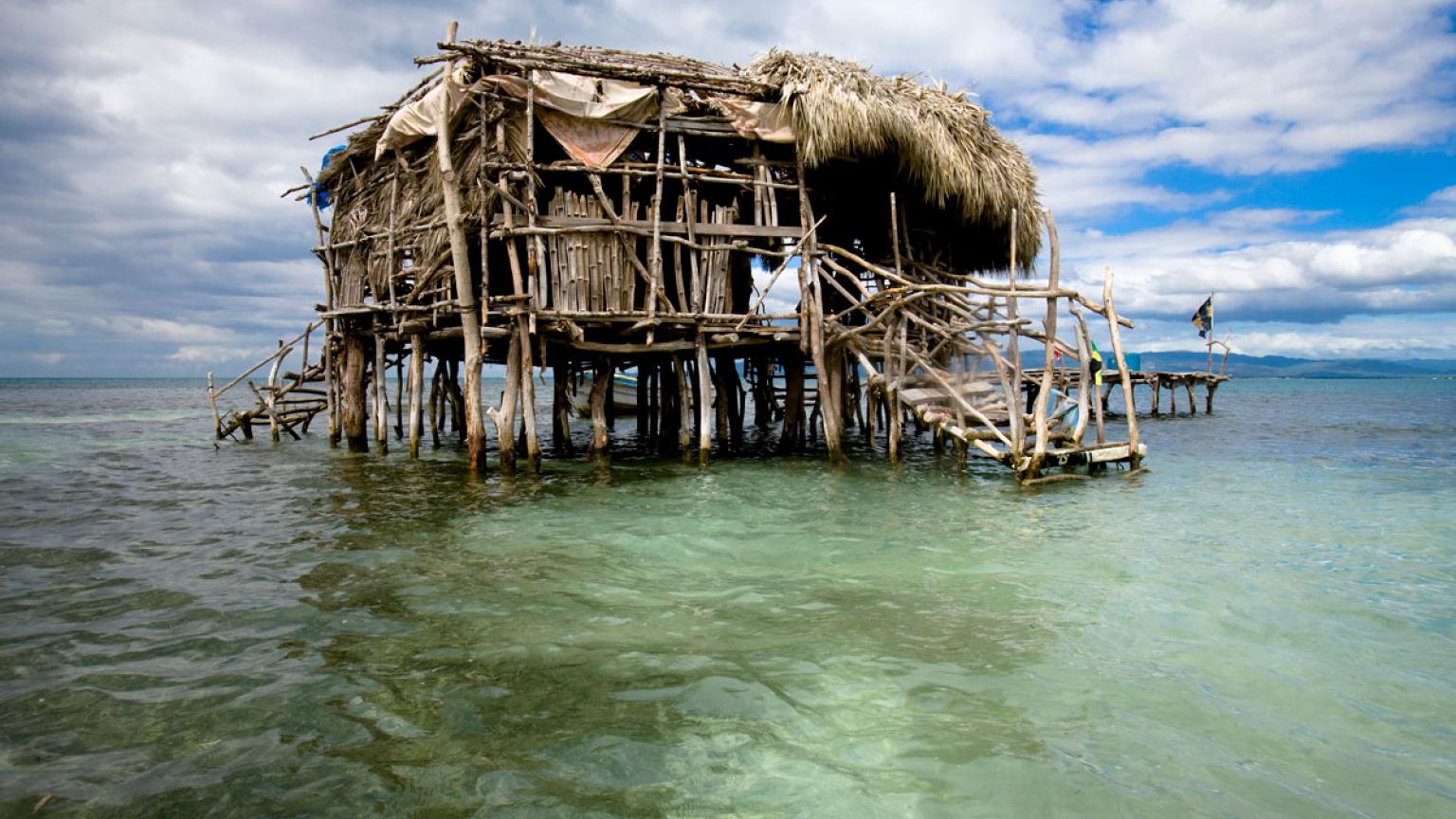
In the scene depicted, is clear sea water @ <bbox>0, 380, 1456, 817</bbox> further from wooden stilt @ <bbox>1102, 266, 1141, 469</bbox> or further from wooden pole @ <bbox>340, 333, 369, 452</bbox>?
wooden pole @ <bbox>340, 333, 369, 452</bbox>

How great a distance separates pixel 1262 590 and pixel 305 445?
1956 centimetres

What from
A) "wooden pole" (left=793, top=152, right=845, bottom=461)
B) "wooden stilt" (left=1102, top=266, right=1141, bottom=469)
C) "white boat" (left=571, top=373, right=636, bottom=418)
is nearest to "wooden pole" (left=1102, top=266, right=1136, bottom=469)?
"wooden stilt" (left=1102, top=266, right=1141, bottom=469)

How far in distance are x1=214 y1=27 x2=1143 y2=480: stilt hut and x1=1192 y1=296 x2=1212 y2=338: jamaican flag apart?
1631 centimetres

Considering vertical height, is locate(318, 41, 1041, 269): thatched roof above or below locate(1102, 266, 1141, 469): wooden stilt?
above

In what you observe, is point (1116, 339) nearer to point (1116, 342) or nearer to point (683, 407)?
point (1116, 342)

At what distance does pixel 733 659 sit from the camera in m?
4.78

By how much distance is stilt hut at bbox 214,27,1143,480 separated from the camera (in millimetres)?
12250

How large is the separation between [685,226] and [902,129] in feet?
12.6

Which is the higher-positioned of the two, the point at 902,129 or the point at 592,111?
the point at 592,111

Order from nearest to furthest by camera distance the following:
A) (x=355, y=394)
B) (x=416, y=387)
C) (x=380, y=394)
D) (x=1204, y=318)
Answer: (x=416, y=387), (x=380, y=394), (x=355, y=394), (x=1204, y=318)

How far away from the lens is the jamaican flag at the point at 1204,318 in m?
28.0

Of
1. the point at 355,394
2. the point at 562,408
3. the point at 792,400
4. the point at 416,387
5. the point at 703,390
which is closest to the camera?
the point at 703,390

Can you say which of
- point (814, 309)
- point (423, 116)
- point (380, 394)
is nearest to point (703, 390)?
point (814, 309)

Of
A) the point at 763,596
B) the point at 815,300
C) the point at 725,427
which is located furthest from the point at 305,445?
the point at 763,596
